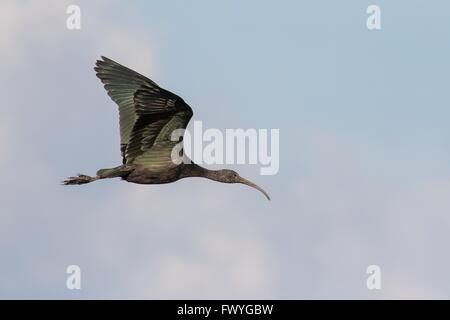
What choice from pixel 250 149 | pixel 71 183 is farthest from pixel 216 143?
pixel 71 183

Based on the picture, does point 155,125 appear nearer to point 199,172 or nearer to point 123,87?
point 123,87

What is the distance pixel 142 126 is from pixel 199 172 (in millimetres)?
2253

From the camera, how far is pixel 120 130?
122ft

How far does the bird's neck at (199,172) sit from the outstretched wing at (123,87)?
167cm

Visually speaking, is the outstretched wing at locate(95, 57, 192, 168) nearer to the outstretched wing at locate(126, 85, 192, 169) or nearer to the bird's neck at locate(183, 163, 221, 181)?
the outstretched wing at locate(126, 85, 192, 169)

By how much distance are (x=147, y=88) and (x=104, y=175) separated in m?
2.35

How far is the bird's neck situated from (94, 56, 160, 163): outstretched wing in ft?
5.46

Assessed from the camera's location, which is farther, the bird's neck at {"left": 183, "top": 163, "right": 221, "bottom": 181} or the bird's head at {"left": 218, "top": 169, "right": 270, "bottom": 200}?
the bird's head at {"left": 218, "top": 169, "right": 270, "bottom": 200}

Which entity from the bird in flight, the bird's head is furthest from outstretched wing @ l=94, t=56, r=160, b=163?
the bird's head

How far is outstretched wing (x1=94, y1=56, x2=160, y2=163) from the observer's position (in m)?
37.1

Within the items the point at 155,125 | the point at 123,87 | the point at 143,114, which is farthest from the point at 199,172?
the point at 123,87

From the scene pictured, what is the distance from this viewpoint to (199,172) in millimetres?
38531

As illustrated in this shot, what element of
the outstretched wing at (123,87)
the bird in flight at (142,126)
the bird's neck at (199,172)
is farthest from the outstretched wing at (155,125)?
the bird's neck at (199,172)
